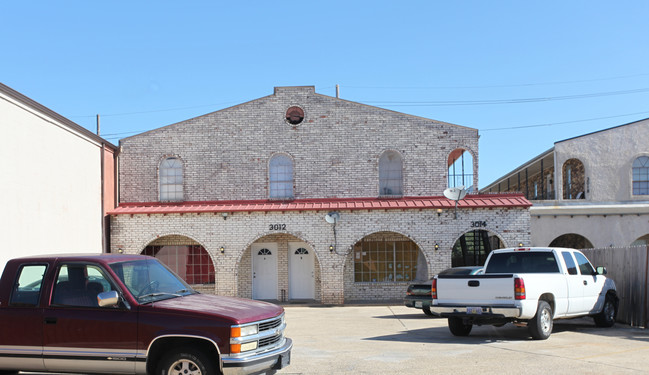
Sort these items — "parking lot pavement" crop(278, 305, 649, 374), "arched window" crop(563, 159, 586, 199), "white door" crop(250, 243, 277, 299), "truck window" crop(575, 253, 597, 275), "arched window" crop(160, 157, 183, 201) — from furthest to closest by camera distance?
"arched window" crop(563, 159, 586, 199)
"white door" crop(250, 243, 277, 299)
"arched window" crop(160, 157, 183, 201)
"truck window" crop(575, 253, 597, 275)
"parking lot pavement" crop(278, 305, 649, 374)

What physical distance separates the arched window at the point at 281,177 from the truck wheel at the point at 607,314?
1250 cm

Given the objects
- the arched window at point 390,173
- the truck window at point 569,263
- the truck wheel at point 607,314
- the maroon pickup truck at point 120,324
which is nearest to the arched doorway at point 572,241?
the arched window at point 390,173

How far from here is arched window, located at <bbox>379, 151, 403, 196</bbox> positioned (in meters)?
24.6

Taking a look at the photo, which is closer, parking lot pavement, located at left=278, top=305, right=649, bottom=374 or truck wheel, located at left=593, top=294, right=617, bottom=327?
parking lot pavement, located at left=278, top=305, right=649, bottom=374

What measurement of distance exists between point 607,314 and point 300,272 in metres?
12.8

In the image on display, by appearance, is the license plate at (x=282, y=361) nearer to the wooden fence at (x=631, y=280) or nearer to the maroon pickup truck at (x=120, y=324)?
the maroon pickup truck at (x=120, y=324)

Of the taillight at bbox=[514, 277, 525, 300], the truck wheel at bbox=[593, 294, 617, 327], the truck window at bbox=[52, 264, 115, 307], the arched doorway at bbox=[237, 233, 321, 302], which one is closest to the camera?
the truck window at bbox=[52, 264, 115, 307]

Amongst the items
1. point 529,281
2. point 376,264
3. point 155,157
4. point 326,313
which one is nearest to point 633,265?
point 529,281

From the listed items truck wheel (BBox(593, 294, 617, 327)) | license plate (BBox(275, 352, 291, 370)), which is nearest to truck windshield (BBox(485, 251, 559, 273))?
truck wheel (BBox(593, 294, 617, 327))

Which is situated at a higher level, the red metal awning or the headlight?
the red metal awning

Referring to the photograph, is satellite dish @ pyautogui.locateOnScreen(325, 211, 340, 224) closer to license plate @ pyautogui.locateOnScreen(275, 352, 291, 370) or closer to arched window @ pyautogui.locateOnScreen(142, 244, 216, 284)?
arched window @ pyautogui.locateOnScreen(142, 244, 216, 284)

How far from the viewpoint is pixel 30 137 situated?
18531mm

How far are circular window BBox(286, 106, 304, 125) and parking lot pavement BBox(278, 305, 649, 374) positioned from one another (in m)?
9.68

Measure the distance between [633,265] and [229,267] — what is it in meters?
13.7
